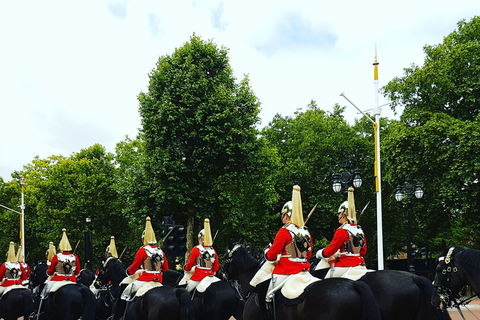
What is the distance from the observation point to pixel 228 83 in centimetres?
3291

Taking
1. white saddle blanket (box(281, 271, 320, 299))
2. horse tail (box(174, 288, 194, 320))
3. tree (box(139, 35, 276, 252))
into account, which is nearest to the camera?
white saddle blanket (box(281, 271, 320, 299))

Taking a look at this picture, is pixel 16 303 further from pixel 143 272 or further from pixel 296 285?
pixel 296 285

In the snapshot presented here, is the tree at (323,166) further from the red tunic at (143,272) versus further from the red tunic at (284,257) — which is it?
the red tunic at (284,257)

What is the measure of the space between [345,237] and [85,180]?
128 feet

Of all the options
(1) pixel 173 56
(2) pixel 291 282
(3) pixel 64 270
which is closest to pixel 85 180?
(1) pixel 173 56

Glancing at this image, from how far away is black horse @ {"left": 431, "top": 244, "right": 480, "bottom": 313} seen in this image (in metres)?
8.61

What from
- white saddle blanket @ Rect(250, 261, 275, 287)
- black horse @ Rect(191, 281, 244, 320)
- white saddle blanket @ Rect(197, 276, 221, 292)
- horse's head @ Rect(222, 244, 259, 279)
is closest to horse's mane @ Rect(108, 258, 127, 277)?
white saddle blanket @ Rect(197, 276, 221, 292)

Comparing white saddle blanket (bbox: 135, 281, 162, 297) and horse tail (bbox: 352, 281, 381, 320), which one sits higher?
horse tail (bbox: 352, 281, 381, 320)

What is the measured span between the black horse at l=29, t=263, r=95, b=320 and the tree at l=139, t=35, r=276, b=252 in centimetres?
1533

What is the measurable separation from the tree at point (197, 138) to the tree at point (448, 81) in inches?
352

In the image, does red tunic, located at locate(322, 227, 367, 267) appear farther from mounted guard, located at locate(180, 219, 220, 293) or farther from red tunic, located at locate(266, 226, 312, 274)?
mounted guard, located at locate(180, 219, 220, 293)

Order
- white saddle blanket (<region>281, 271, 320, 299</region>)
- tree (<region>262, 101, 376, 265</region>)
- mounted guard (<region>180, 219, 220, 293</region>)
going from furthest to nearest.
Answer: tree (<region>262, 101, 376, 265</region>) → mounted guard (<region>180, 219, 220, 293</region>) → white saddle blanket (<region>281, 271, 320, 299</region>)

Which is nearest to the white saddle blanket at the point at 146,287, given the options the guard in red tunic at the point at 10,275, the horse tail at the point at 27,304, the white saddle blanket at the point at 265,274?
the white saddle blanket at the point at 265,274

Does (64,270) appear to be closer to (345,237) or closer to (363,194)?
(345,237)
